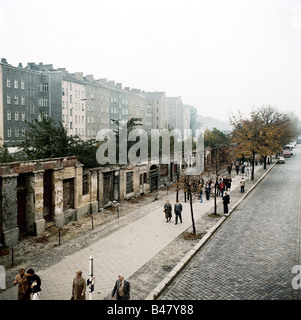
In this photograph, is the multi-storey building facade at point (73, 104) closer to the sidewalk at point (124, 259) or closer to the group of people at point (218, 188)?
the group of people at point (218, 188)

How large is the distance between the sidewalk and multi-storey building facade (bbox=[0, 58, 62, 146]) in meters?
34.3

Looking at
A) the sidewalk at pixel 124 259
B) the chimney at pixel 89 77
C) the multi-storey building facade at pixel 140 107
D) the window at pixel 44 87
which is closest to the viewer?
the sidewalk at pixel 124 259

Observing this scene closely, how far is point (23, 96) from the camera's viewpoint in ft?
178

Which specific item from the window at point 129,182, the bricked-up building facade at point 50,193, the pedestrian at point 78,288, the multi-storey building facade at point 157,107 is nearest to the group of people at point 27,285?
the pedestrian at point 78,288

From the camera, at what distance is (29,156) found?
19.0 m

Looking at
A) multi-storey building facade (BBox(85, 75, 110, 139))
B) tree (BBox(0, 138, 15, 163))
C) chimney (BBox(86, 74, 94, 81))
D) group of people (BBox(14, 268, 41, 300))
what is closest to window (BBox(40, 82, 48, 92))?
multi-storey building facade (BBox(85, 75, 110, 139))

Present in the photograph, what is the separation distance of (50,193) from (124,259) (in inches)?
258

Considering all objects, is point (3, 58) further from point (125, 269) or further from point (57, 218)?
point (125, 269)

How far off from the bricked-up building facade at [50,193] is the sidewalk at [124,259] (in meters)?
3.31

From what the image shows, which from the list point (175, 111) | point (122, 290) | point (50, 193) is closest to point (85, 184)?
point (50, 193)

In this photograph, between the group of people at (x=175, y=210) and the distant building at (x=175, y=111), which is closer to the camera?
the group of people at (x=175, y=210)

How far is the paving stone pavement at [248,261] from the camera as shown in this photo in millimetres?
9555

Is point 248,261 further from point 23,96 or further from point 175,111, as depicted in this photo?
point 175,111

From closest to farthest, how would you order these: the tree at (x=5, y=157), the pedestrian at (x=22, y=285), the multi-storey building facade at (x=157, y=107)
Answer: the pedestrian at (x=22, y=285), the tree at (x=5, y=157), the multi-storey building facade at (x=157, y=107)
